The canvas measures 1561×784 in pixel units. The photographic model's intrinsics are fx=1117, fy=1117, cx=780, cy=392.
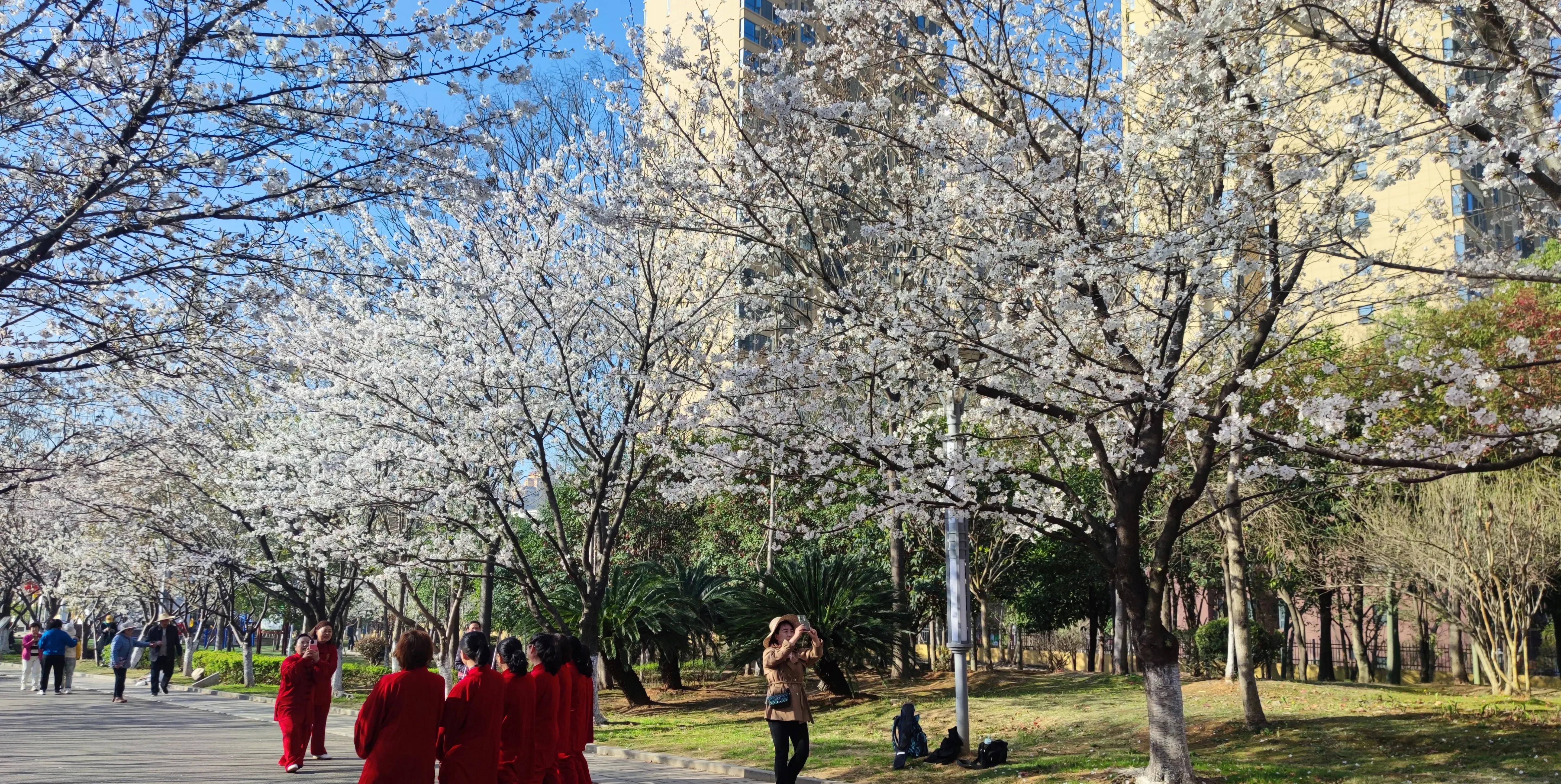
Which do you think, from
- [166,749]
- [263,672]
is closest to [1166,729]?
[166,749]

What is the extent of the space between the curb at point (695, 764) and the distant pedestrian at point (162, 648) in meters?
12.5

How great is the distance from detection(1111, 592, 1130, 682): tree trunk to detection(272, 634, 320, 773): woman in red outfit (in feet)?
47.9

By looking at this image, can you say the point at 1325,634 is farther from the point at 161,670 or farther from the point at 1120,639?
the point at 161,670

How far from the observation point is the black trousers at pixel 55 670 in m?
22.0

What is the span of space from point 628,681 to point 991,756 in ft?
29.1

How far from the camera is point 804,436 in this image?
10.9 metres

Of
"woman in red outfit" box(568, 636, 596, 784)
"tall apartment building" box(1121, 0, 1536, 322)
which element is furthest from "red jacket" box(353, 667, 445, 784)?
"tall apartment building" box(1121, 0, 1536, 322)

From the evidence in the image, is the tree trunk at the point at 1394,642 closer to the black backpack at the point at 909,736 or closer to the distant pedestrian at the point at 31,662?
the black backpack at the point at 909,736

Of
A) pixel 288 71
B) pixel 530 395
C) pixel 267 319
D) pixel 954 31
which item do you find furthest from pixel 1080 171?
pixel 530 395

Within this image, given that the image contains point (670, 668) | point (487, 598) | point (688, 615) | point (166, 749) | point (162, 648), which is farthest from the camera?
point (162, 648)

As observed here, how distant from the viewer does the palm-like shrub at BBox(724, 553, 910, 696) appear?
54.3 ft

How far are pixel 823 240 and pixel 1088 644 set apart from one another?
19.8m

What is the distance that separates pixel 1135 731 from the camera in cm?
1231

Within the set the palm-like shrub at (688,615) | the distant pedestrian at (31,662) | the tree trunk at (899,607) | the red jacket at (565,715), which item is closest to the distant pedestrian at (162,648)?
the distant pedestrian at (31,662)
